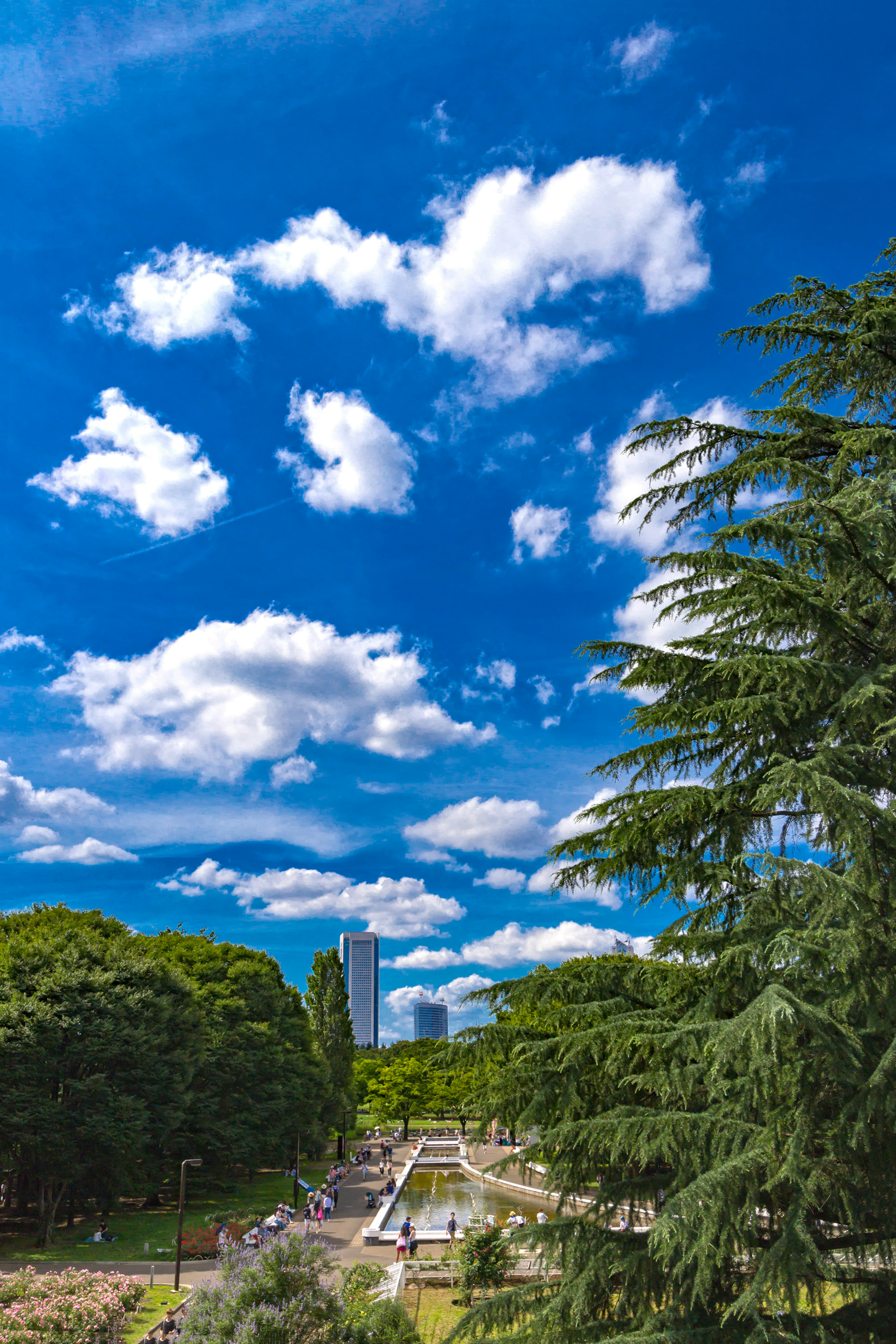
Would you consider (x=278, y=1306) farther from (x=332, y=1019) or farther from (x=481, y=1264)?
(x=332, y=1019)

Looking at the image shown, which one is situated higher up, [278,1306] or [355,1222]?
[278,1306]

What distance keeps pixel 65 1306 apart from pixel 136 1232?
14.9 meters

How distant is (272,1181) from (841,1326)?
45717mm

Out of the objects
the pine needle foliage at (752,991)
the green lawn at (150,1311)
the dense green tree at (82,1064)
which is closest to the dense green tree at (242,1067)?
the dense green tree at (82,1064)

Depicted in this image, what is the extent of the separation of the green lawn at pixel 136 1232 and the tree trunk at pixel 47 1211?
0.27 m

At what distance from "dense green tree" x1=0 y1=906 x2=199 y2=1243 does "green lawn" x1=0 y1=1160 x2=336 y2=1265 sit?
1042mm

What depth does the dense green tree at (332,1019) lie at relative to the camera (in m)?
54.6

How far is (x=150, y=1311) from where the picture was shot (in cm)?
2064

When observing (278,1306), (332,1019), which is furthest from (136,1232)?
(332,1019)

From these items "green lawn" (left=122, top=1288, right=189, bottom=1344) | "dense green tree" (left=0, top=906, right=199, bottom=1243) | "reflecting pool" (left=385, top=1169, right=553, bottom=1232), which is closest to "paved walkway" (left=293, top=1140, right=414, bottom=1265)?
"reflecting pool" (left=385, top=1169, right=553, bottom=1232)

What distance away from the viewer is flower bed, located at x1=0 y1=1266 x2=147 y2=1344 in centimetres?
1625

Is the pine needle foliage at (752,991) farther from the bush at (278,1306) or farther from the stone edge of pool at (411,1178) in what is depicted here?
the bush at (278,1306)

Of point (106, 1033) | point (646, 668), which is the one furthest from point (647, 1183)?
point (106, 1033)

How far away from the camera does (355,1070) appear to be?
87688mm
